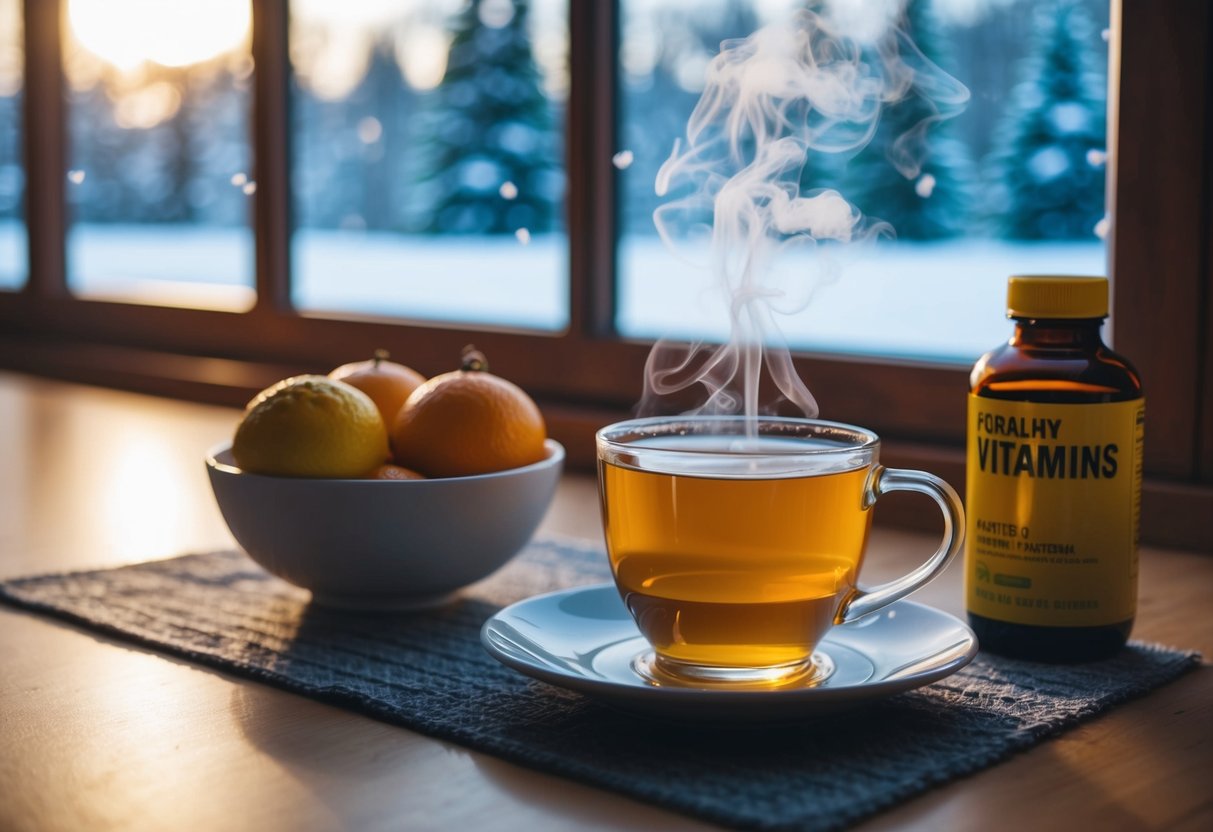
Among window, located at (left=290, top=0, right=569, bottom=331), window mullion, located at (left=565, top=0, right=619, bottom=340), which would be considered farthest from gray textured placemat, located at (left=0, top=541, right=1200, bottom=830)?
window, located at (left=290, top=0, right=569, bottom=331)

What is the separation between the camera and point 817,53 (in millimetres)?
1362

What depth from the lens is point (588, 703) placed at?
0.70 m

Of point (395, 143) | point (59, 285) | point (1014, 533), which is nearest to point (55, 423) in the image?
point (395, 143)

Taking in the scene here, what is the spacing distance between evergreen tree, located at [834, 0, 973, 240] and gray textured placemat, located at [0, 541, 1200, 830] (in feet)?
2.16

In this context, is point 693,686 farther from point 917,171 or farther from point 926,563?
point 917,171

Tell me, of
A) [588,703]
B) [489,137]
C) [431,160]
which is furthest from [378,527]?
[431,160]

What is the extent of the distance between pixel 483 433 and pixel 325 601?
154 mm

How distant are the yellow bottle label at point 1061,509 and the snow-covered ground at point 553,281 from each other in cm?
54

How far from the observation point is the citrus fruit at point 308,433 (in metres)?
0.84

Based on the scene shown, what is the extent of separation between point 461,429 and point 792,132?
572mm

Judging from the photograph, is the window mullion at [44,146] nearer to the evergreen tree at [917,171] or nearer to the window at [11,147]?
the window at [11,147]

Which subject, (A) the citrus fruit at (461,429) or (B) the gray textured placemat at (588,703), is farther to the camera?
(A) the citrus fruit at (461,429)

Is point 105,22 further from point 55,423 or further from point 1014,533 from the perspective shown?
point 1014,533

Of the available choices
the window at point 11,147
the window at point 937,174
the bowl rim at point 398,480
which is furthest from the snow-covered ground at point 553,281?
the bowl rim at point 398,480
